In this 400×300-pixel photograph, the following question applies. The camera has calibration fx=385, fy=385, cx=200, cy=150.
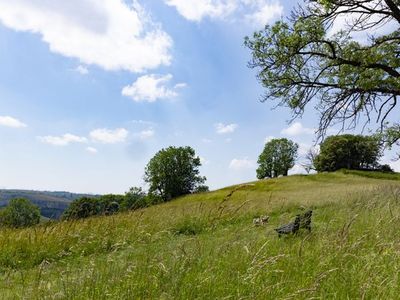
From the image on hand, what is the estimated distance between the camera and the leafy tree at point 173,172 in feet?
246

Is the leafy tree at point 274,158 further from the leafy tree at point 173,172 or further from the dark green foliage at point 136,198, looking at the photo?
the dark green foliage at point 136,198

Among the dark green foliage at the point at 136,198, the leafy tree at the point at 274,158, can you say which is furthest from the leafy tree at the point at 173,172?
the dark green foliage at the point at 136,198

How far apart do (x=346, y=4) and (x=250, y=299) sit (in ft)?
56.6

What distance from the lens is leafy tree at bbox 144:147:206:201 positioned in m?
75.0

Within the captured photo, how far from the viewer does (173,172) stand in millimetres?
77625

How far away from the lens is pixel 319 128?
19.8 meters

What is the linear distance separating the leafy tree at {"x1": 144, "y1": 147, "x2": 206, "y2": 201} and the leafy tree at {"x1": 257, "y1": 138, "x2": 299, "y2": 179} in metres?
17.9

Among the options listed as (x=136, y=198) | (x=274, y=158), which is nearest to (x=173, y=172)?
(x=274, y=158)

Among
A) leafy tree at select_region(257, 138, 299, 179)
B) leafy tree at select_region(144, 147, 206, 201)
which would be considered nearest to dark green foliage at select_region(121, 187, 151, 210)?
leafy tree at select_region(144, 147, 206, 201)

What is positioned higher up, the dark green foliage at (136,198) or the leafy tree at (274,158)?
the leafy tree at (274,158)

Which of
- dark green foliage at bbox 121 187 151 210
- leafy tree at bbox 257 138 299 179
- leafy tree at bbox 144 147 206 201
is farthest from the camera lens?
leafy tree at bbox 257 138 299 179

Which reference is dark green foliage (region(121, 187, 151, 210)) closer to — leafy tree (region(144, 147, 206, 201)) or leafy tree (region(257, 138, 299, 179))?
leafy tree (region(144, 147, 206, 201))

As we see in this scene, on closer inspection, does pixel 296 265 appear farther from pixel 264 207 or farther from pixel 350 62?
pixel 350 62

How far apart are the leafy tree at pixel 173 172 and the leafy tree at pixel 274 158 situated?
707 inches
